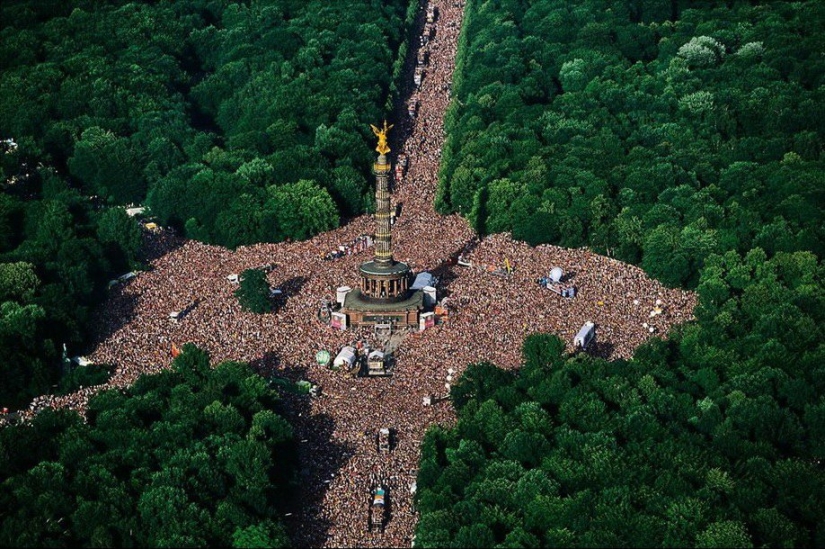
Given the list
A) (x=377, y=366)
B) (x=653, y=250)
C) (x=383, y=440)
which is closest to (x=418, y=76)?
(x=653, y=250)

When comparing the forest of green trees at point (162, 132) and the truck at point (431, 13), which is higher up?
the forest of green trees at point (162, 132)

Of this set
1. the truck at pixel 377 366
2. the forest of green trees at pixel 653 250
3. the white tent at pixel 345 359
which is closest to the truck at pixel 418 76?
the forest of green trees at pixel 653 250

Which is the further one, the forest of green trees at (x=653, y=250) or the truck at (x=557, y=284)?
the truck at (x=557, y=284)

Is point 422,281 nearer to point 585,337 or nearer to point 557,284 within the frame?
point 557,284

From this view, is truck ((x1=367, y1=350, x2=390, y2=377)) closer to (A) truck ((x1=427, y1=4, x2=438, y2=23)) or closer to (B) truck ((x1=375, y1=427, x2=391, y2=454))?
(B) truck ((x1=375, y1=427, x2=391, y2=454))

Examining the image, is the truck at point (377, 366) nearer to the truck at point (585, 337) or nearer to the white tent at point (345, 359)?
the white tent at point (345, 359)

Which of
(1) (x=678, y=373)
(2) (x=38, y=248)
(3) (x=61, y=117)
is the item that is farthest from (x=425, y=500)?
(3) (x=61, y=117)

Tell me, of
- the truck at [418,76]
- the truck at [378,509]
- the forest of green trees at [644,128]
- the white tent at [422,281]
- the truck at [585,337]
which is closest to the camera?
the truck at [378,509]

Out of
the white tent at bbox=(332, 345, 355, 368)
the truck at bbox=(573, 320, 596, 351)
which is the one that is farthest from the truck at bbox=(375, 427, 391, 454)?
the truck at bbox=(573, 320, 596, 351)
